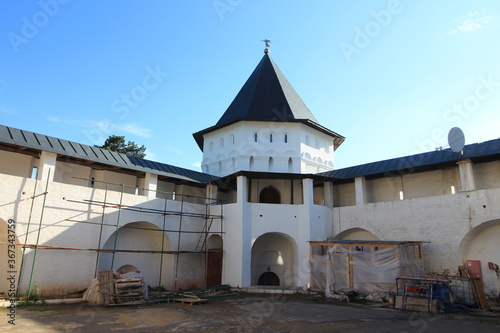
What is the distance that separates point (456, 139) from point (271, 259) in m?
8.72

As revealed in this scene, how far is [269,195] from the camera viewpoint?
656 inches

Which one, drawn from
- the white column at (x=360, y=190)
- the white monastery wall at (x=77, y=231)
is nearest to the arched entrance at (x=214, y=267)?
the white monastery wall at (x=77, y=231)

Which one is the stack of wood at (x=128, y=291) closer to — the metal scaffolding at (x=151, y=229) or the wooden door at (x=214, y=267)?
the metal scaffolding at (x=151, y=229)

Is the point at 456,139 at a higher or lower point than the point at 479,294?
higher

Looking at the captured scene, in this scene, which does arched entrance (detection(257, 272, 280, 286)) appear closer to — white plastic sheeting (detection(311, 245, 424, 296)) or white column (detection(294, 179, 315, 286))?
white column (detection(294, 179, 315, 286))

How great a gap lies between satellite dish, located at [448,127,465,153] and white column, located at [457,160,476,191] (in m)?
0.65

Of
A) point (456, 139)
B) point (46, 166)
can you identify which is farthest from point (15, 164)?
point (456, 139)

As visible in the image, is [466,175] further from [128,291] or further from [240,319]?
[128,291]

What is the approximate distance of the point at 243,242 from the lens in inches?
523

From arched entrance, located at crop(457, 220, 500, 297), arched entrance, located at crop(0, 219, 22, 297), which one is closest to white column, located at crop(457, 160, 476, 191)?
arched entrance, located at crop(457, 220, 500, 297)

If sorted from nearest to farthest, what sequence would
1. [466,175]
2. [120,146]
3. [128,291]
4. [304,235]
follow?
[128,291] → [466,175] → [304,235] → [120,146]

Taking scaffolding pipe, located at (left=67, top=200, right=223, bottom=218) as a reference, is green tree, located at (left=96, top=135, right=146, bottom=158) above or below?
above

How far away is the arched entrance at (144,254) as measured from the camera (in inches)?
480

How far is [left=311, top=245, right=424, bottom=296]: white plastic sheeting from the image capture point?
10703 millimetres
